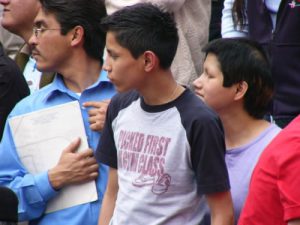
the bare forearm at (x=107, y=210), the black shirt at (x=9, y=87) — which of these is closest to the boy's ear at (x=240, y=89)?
the bare forearm at (x=107, y=210)

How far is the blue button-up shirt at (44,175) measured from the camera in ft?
14.8

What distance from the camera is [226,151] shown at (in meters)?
4.24

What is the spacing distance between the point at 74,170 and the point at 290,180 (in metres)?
1.70

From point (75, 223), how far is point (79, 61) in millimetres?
854

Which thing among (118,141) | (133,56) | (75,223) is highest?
(133,56)

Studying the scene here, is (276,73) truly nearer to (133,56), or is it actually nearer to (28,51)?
(133,56)

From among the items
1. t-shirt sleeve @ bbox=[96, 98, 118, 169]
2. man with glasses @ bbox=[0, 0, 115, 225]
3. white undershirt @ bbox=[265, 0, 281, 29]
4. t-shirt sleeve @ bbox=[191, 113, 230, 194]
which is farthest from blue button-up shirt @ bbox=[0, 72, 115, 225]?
white undershirt @ bbox=[265, 0, 281, 29]

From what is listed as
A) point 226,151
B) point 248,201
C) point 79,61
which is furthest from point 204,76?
point 248,201

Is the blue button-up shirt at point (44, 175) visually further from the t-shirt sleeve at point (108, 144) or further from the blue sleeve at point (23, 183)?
the t-shirt sleeve at point (108, 144)

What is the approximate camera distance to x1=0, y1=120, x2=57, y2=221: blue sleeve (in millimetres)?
4555

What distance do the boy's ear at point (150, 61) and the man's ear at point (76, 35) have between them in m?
0.83

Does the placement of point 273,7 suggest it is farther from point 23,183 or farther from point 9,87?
point 23,183

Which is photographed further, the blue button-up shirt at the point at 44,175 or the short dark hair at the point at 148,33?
the blue button-up shirt at the point at 44,175

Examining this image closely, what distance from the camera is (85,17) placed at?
480cm
